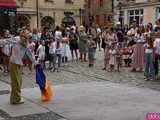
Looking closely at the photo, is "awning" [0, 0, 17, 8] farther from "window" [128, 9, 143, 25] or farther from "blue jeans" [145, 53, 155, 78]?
"window" [128, 9, 143, 25]

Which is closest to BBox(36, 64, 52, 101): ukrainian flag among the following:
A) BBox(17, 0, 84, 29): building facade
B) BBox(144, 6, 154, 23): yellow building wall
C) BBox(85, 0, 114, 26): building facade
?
BBox(144, 6, 154, 23): yellow building wall

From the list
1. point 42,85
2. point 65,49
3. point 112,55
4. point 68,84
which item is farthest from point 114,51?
point 42,85

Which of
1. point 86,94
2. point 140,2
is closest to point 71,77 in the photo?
point 86,94

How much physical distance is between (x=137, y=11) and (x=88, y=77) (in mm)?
27786

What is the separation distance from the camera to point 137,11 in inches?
1670

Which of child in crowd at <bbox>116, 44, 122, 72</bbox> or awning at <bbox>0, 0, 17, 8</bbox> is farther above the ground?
awning at <bbox>0, 0, 17, 8</bbox>

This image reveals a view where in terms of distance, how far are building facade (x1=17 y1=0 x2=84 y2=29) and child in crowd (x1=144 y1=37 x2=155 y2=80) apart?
31.4 m

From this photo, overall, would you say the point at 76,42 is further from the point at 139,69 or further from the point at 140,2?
the point at 140,2

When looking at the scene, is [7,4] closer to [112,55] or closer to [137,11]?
[112,55]

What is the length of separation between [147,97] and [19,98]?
3.26m

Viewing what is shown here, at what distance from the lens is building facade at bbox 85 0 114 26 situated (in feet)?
195

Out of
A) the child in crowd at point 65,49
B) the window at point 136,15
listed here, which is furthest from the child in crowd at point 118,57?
the window at point 136,15

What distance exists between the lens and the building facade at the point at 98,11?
59.4m

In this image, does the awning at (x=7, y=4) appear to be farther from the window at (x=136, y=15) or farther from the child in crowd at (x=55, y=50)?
the window at (x=136, y=15)
